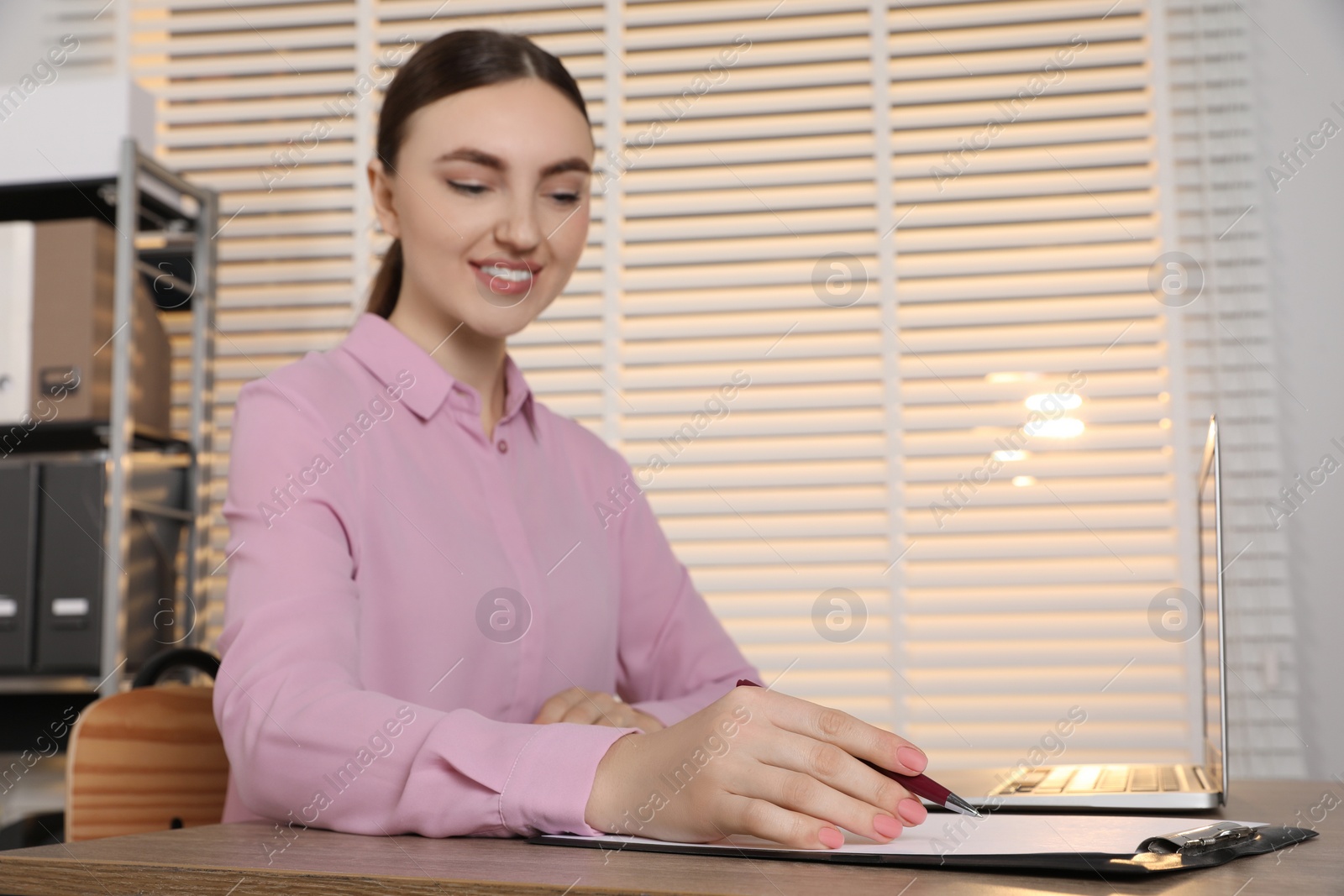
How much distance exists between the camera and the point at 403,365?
3.62 ft

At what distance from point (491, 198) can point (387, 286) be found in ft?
0.78

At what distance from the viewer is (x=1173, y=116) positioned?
7.61 ft

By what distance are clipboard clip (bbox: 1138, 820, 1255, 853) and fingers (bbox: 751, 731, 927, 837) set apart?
0.37 feet

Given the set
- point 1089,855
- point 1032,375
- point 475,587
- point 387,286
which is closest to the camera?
point 1089,855

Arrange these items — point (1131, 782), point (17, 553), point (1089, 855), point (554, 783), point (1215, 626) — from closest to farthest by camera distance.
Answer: point (1089, 855), point (554, 783), point (1131, 782), point (1215, 626), point (17, 553)

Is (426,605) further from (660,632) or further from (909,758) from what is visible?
(909,758)

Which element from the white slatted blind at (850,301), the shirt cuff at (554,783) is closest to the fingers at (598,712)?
the shirt cuff at (554,783)

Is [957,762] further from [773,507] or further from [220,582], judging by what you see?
[220,582]

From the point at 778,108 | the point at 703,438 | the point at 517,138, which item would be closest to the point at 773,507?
the point at 703,438

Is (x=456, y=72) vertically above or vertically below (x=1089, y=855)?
above

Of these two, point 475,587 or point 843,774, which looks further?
point 475,587

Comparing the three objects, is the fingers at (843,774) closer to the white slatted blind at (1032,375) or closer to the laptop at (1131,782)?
the laptop at (1131,782)

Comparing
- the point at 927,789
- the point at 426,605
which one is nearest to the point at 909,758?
the point at 927,789

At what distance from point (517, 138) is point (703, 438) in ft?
4.52
